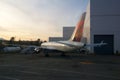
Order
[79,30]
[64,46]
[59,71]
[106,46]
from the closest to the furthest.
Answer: [59,71], [79,30], [64,46], [106,46]

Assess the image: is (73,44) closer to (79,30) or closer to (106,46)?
(79,30)

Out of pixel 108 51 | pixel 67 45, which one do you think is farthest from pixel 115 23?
pixel 67 45

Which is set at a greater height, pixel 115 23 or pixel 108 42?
pixel 115 23

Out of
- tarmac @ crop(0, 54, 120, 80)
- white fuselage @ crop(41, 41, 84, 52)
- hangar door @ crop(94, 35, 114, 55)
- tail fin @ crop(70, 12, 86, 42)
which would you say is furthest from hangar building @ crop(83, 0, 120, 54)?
tarmac @ crop(0, 54, 120, 80)

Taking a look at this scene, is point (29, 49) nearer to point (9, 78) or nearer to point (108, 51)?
point (108, 51)

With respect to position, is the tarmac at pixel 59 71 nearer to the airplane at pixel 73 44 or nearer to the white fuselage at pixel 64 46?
the airplane at pixel 73 44

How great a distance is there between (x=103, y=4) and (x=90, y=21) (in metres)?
4.67

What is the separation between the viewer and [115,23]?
55844mm

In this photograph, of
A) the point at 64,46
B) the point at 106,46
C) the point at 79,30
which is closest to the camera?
the point at 79,30

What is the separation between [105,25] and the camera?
56062 millimetres

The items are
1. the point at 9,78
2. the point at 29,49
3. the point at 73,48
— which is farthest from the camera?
the point at 29,49

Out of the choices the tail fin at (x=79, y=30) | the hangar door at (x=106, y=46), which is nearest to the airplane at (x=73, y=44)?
the tail fin at (x=79, y=30)

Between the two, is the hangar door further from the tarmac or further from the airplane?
the tarmac

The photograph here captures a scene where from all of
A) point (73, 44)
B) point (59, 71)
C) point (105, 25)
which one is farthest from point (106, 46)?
point (59, 71)
